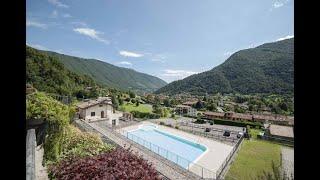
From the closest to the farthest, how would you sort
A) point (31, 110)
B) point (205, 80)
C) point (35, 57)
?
point (31, 110)
point (35, 57)
point (205, 80)

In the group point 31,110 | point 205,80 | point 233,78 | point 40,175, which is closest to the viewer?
point 40,175

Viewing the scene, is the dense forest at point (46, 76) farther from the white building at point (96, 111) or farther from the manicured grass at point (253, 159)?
the manicured grass at point (253, 159)

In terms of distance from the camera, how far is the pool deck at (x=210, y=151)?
14.0 metres

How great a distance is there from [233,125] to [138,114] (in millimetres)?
12426

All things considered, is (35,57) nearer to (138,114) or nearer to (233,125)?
(138,114)

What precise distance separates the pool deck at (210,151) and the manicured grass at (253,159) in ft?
2.87

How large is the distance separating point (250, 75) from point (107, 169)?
84.2 m

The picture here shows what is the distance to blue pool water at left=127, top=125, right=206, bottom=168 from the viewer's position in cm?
1612

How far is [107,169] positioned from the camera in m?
5.62

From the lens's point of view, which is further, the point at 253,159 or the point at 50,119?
the point at 253,159

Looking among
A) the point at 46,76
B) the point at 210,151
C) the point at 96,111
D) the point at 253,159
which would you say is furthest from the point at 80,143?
the point at 46,76

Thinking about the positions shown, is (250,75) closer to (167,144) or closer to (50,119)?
(167,144)
